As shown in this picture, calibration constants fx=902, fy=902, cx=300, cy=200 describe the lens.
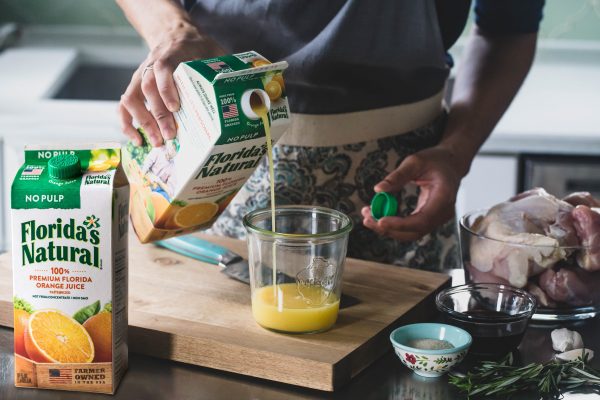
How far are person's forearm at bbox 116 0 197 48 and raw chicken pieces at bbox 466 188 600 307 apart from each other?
0.48 m

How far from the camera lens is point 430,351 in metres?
0.96

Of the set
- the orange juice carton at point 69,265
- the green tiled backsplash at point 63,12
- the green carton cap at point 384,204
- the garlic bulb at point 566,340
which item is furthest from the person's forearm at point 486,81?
the green tiled backsplash at point 63,12

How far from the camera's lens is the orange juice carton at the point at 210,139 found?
0.96 meters

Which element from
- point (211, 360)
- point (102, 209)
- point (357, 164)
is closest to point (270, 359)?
point (211, 360)

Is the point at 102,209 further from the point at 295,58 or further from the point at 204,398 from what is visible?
the point at 295,58

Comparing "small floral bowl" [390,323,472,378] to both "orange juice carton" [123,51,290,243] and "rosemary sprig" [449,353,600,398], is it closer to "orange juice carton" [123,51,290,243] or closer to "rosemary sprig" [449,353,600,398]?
"rosemary sprig" [449,353,600,398]

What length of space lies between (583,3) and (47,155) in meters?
2.14

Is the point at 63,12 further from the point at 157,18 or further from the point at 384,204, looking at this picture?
the point at 384,204

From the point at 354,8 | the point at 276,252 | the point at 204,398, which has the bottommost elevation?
the point at 204,398

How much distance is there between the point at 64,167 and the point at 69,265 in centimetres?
10

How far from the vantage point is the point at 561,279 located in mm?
1110

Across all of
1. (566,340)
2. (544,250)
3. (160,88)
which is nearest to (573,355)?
(566,340)

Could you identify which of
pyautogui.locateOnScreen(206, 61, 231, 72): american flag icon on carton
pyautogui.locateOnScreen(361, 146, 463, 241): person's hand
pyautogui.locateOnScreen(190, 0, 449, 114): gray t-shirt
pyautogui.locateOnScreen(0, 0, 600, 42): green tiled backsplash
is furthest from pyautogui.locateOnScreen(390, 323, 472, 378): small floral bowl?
pyautogui.locateOnScreen(0, 0, 600, 42): green tiled backsplash

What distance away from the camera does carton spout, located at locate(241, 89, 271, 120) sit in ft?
3.20
